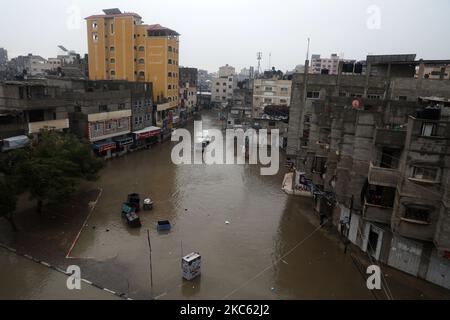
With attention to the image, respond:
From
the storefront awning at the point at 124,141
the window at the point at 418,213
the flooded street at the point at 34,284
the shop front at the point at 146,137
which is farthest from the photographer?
the shop front at the point at 146,137

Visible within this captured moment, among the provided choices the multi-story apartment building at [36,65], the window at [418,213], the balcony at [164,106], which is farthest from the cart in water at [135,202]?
the multi-story apartment building at [36,65]

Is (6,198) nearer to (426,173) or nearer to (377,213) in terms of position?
(377,213)

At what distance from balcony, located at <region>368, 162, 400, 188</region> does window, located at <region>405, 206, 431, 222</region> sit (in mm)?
1535

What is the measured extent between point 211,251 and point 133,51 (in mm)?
49734

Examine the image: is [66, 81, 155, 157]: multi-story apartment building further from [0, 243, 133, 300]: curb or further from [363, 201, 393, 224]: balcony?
[363, 201, 393, 224]: balcony

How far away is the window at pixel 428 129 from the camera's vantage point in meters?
15.2

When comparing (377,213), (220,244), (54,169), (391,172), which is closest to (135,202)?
(54,169)

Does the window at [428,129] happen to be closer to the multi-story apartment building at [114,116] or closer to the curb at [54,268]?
the curb at [54,268]

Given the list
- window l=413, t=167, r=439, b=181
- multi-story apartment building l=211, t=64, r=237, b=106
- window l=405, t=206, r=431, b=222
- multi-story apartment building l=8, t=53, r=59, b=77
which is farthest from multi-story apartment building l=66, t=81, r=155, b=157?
multi-story apartment building l=8, t=53, r=59, b=77

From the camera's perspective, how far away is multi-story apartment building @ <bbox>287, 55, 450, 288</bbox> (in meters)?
15.4

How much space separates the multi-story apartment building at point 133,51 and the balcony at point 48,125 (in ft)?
78.1

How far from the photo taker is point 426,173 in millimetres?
15602

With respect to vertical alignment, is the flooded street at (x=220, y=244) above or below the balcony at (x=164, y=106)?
below
